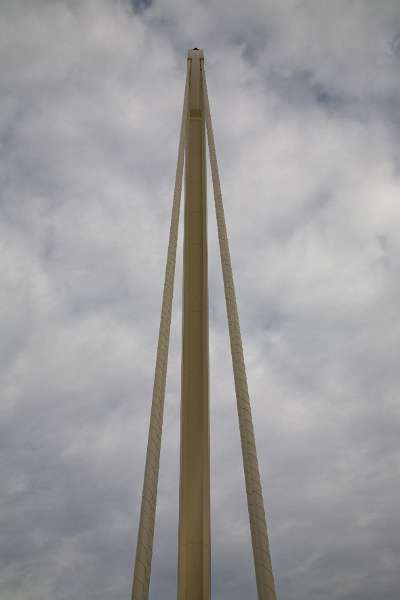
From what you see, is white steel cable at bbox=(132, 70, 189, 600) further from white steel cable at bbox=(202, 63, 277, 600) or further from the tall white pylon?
white steel cable at bbox=(202, 63, 277, 600)

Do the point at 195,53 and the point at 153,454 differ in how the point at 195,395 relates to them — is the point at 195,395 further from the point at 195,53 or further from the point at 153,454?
the point at 195,53

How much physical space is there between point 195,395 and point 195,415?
678mm

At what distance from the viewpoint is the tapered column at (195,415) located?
Answer: 19.2m

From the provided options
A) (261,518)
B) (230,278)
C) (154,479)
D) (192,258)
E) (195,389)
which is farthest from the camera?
(192,258)

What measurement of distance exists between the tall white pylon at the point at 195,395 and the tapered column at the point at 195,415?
3 centimetres

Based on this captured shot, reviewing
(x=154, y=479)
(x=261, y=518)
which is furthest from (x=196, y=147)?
(x=261, y=518)

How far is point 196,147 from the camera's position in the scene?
81.4ft

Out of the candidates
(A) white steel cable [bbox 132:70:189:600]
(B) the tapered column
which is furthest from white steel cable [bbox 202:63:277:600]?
(B) the tapered column

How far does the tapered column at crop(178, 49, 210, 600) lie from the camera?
756 inches

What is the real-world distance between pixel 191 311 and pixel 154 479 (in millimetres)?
7663

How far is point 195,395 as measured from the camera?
20531mm

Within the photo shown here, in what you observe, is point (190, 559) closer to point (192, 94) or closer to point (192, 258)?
point (192, 258)

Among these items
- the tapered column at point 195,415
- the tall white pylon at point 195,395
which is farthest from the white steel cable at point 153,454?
the tapered column at point 195,415

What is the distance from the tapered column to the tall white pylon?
31 mm
